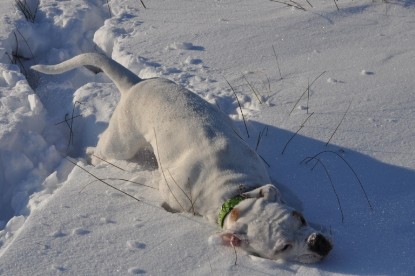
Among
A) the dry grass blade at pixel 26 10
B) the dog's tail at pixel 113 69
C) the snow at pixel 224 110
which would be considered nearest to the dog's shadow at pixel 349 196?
the snow at pixel 224 110

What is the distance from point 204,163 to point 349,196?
80 cm

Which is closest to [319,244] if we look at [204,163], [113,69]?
[204,163]

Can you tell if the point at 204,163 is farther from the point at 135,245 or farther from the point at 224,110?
the point at 224,110

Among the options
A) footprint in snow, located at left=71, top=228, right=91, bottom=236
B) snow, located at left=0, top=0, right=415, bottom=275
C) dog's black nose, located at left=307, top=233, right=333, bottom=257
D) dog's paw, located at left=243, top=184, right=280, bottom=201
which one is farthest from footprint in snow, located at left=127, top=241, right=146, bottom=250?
dog's black nose, located at left=307, top=233, right=333, bottom=257

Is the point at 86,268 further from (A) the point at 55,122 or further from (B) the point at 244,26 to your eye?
(B) the point at 244,26

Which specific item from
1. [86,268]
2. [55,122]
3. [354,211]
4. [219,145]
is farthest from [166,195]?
[55,122]

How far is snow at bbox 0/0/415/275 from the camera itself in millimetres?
3588

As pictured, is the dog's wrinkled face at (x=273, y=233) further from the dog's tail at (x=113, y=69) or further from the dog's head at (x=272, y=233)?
the dog's tail at (x=113, y=69)

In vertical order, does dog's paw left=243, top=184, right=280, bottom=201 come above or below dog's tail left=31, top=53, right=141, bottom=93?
below

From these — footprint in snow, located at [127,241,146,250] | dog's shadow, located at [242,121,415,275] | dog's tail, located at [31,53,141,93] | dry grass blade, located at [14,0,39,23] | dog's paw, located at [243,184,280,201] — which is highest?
dog's tail, located at [31,53,141,93]

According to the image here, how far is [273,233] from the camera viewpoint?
351 centimetres

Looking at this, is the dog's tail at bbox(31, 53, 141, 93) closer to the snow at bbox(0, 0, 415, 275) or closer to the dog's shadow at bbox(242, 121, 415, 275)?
the snow at bbox(0, 0, 415, 275)

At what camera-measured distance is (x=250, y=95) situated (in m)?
4.93

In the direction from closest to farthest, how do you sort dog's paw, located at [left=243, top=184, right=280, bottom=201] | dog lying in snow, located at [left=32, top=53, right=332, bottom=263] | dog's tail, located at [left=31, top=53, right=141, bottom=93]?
dog lying in snow, located at [left=32, top=53, right=332, bottom=263] → dog's paw, located at [left=243, top=184, right=280, bottom=201] → dog's tail, located at [left=31, top=53, right=141, bottom=93]
